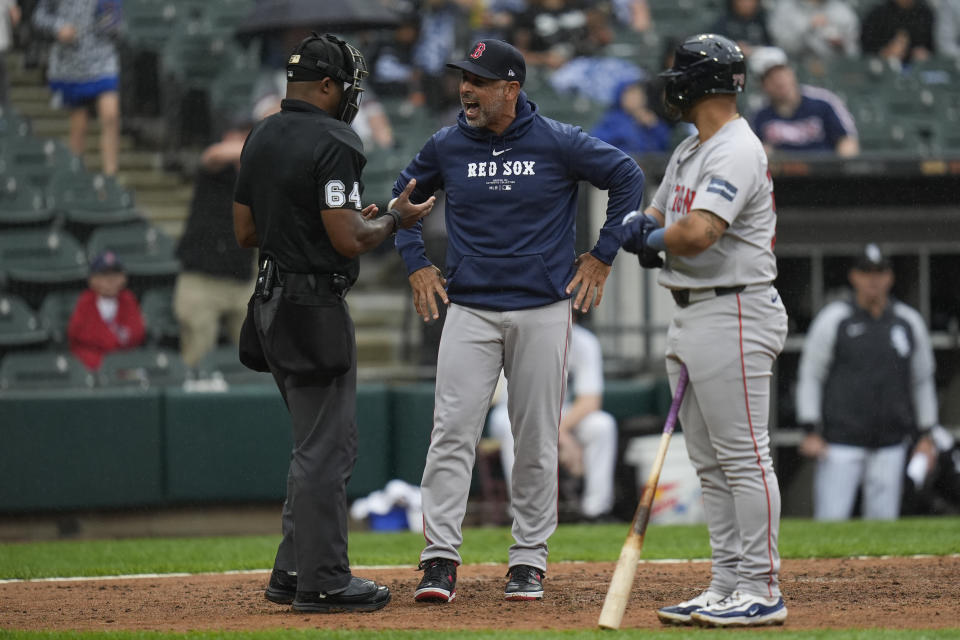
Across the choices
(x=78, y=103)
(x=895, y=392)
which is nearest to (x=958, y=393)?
(x=895, y=392)

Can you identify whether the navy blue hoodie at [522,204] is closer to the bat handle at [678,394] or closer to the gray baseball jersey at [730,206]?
the gray baseball jersey at [730,206]

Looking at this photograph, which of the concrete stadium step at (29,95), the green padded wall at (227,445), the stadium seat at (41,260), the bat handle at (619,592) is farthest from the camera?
the concrete stadium step at (29,95)

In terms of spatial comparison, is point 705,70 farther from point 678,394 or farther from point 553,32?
point 553,32

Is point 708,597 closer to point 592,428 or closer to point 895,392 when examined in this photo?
point 592,428

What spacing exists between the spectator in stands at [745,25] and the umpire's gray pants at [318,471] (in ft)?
30.6

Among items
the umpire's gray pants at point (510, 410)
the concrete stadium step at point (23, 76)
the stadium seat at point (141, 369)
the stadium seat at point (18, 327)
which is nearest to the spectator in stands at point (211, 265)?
the stadium seat at point (141, 369)

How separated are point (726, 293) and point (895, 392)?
5535mm

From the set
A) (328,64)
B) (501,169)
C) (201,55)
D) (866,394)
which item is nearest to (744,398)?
Result: (501,169)

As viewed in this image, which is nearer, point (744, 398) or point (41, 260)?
point (744, 398)

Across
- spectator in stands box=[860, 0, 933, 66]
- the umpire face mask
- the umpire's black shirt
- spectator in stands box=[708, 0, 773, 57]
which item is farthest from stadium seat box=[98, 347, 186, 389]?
spectator in stands box=[860, 0, 933, 66]

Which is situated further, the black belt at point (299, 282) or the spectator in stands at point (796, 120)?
the spectator in stands at point (796, 120)

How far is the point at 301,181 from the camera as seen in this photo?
188 inches

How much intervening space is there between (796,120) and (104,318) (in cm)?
537

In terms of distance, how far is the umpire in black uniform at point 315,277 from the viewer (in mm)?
4781
